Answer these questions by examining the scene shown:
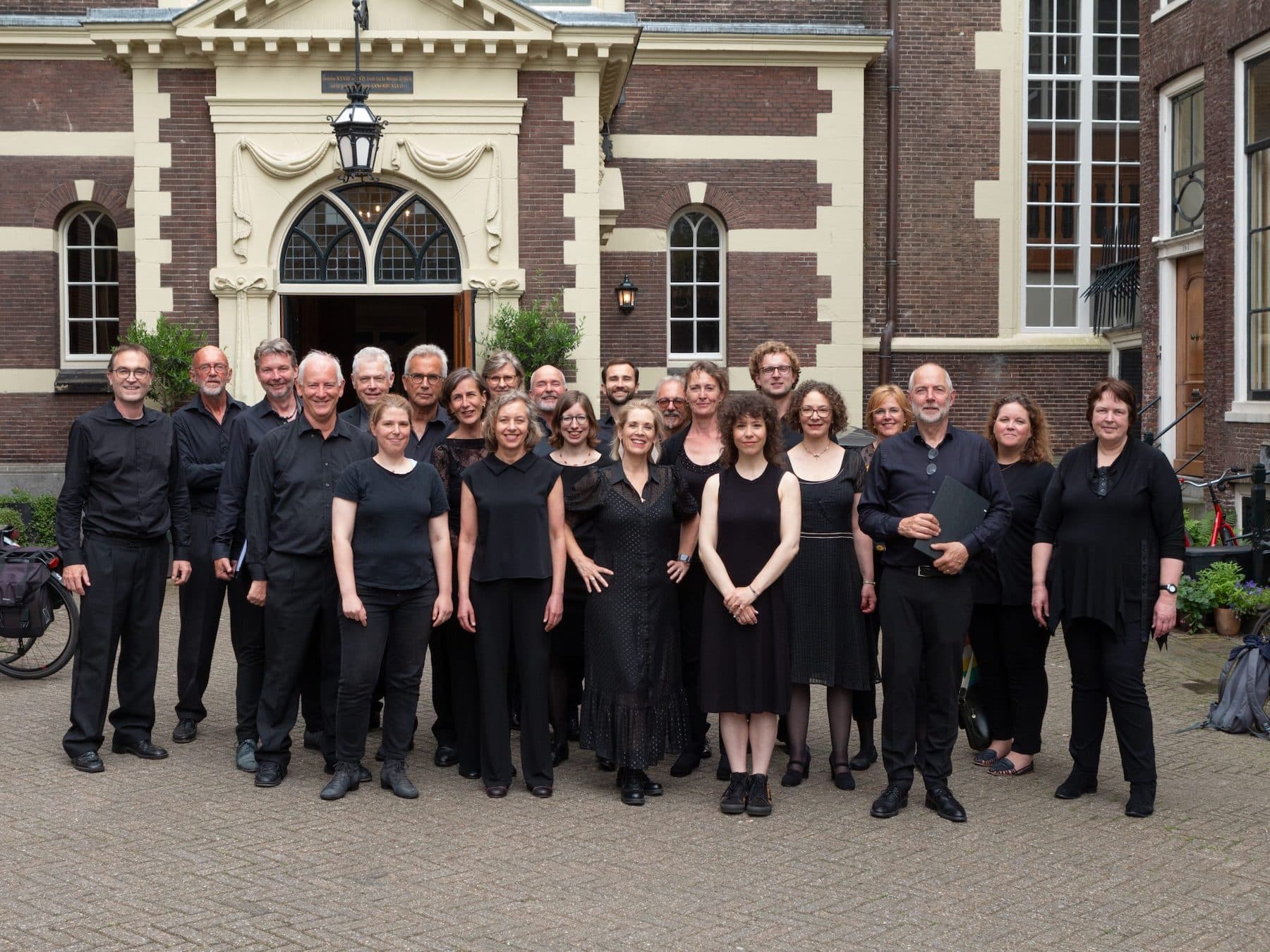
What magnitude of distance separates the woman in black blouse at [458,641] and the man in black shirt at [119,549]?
1411 mm

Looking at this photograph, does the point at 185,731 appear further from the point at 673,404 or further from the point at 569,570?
the point at 673,404

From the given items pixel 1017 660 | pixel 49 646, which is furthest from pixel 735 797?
pixel 49 646

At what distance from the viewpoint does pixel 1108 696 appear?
20.3 feet

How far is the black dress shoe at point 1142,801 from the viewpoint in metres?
5.89

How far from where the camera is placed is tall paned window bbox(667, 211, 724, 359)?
17984 millimetres

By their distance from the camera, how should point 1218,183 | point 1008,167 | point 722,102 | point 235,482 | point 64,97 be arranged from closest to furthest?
point 235,482
point 1218,183
point 64,97
point 722,102
point 1008,167

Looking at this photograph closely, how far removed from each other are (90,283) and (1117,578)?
15210mm

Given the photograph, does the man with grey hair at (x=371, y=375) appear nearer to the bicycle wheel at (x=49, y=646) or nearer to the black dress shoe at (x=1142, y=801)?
the bicycle wheel at (x=49, y=646)

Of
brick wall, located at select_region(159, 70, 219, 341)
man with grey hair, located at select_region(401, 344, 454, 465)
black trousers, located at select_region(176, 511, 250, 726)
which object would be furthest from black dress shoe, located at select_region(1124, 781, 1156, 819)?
brick wall, located at select_region(159, 70, 219, 341)

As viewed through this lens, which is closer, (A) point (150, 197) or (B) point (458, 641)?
(B) point (458, 641)

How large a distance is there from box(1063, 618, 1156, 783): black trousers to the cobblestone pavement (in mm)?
217

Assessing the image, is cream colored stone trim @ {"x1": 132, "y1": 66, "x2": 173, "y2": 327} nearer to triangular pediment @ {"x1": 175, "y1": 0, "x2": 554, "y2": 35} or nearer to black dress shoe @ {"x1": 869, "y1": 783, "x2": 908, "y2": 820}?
triangular pediment @ {"x1": 175, "y1": 0, "x2": 554, "y2": 35}

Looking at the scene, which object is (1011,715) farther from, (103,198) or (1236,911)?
(103,198)

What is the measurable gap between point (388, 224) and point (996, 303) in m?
8.36
